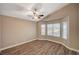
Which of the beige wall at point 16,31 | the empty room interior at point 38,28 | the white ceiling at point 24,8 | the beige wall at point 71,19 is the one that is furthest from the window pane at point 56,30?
the beige wall at point 16,31

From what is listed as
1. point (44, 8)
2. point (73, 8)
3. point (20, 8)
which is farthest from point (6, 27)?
point (73, 8)

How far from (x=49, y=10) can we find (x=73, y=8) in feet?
1.66

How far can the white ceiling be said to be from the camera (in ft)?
6.44

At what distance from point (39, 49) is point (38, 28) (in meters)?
0.46

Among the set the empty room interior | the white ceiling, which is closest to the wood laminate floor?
the empty room interior

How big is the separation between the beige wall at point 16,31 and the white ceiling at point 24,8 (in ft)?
0.40

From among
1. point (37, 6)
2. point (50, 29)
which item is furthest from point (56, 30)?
point (37, 6)

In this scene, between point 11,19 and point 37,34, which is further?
point 37,34

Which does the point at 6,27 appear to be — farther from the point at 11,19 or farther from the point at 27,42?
the point at 27,42

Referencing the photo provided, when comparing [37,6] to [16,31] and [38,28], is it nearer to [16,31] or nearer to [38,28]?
[38,28]

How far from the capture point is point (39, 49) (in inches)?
81.2

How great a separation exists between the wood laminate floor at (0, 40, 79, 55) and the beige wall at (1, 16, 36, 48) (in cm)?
14

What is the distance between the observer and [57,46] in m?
2.05

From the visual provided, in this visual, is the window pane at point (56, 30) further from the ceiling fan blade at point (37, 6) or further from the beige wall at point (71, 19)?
the ceiling fan blade at point (37, 6)
